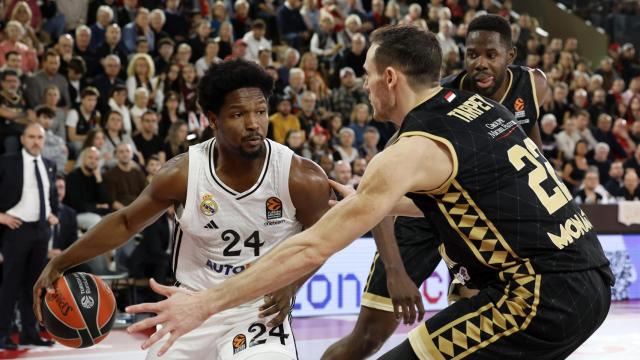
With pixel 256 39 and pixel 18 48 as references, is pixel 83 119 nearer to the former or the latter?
pixel 18 48

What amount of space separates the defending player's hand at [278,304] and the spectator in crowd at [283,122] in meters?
7.89

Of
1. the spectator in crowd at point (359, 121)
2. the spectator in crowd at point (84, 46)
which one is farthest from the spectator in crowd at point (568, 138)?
the spectator in crowd at point (84, 46)

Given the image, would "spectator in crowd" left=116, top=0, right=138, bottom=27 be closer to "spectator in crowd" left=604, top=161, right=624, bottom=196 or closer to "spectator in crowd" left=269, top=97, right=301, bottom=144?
"spectator in crowd" left=269, top=97, right=301, bottom=144

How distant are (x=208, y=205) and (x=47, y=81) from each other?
7258 millimetres

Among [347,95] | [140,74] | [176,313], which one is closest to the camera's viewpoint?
[176,313]

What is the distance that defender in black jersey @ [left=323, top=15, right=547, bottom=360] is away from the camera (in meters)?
5.00

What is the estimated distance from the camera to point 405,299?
420 centimetres

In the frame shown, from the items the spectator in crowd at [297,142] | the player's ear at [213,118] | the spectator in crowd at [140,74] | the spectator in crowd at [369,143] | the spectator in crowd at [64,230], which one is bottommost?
the spectator in crowd at [369,143]

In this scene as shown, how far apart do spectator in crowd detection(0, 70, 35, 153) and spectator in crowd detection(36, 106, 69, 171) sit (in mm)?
233

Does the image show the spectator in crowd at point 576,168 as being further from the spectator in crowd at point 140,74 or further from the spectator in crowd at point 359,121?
the spectator in crowd at point 140,74

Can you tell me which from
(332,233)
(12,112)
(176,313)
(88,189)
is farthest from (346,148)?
(176,313)

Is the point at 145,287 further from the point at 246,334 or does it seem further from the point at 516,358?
the point at 516,358

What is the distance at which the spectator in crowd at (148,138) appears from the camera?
10945 millimetres

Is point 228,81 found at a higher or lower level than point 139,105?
higher
